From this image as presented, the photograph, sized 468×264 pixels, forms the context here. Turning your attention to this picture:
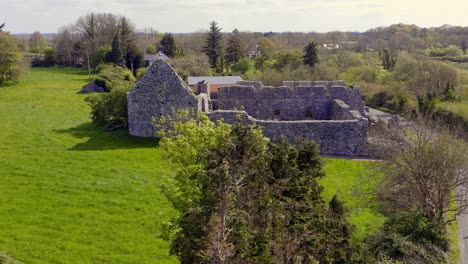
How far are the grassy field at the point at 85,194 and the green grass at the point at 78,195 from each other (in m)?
0.04

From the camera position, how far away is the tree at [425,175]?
16.9m

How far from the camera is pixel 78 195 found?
67.7 feet

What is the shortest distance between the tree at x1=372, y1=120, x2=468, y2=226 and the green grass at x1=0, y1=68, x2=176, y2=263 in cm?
954

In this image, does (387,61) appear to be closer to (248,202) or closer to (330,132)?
(330,132)

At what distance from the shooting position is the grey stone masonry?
29.2 meters

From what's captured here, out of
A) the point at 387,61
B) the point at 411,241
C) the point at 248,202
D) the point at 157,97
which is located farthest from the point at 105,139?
the point at 387,61

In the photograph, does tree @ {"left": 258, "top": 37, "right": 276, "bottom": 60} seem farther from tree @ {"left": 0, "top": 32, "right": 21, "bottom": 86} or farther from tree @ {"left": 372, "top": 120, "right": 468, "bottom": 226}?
tree @ {"left": 372, "top": 120, "right": 468, "bottom": 226}

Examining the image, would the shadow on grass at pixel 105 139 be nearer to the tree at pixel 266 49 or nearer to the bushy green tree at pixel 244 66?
the bushy green tree at pixel 244 66

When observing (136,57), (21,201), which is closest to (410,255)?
(21,201)

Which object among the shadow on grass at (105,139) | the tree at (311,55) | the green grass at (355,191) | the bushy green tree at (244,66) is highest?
the tree at (311,55)

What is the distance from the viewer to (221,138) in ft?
39.9

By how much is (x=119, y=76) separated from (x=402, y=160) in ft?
146

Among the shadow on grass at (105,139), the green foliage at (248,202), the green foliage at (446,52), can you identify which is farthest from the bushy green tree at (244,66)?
the green foliage at (248,202)

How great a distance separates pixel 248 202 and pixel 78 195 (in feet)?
42.1
